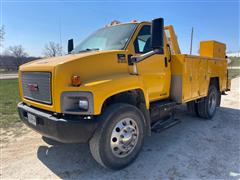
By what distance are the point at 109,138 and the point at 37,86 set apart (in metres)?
1.39

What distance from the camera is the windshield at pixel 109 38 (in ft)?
11.9

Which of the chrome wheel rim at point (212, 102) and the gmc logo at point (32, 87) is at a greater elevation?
the gmc logo at point (32, 87)

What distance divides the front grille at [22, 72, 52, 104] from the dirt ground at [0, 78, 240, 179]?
1144mm

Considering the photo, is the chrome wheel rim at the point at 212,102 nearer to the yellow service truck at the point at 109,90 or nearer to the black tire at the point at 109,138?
the yellow service truck at the point at 109,90

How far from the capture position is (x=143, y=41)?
3799 mm

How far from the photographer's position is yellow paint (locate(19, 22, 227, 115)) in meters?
2.79

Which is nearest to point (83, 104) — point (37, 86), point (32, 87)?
point (37, 86)

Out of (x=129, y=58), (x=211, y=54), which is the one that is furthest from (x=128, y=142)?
(x=211, y=54)

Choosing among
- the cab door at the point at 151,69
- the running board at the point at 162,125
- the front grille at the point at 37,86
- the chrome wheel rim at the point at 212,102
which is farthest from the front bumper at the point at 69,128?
the chrome wheel rim at the point at 212,102

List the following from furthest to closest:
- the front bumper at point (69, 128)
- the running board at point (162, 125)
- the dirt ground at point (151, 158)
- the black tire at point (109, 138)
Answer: the running board at point (162, 125) → the dirt ground at point (151, 158) → the black tire at point (109, 138) → the front bumper at point (69, 128)

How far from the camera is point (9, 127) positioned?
17.5ft

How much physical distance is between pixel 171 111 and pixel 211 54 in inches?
116

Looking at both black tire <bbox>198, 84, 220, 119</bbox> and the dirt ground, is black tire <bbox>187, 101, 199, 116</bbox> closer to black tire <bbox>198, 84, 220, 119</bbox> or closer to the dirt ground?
black tire <bbox>198, 84, 220, 119</bbox>

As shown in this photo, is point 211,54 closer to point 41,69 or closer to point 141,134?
point 141,134
